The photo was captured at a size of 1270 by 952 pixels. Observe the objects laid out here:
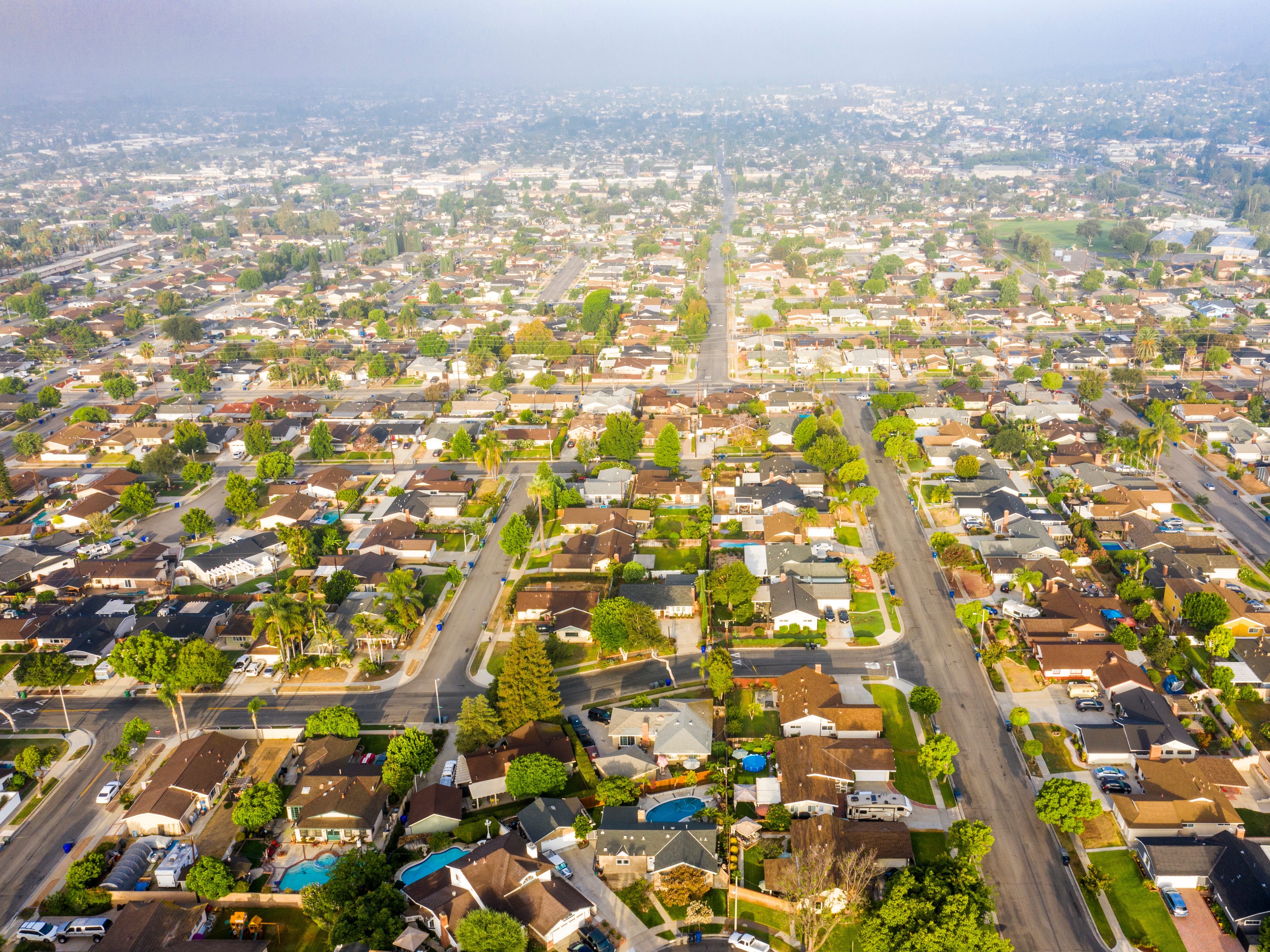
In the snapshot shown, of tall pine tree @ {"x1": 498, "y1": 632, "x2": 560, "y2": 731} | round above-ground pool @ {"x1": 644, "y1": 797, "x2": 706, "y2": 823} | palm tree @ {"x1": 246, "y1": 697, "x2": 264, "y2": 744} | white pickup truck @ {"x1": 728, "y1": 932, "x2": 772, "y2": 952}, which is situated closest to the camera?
white pickup truck @ {"x1": 728, "y1": 932, "x2": 772, "y2": 952}

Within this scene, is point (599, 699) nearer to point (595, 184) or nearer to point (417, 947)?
point (417, 947)

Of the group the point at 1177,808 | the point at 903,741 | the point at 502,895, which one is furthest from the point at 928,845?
the point at 502,895

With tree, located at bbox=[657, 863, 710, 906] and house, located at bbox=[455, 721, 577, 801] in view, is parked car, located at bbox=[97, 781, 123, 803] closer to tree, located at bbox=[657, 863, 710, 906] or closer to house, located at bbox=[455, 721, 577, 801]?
house, located at bbox=[455, 721, 577, 801]

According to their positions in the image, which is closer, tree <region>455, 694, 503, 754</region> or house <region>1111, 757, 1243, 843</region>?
house <region>1111, 757, 1243, 843</region>

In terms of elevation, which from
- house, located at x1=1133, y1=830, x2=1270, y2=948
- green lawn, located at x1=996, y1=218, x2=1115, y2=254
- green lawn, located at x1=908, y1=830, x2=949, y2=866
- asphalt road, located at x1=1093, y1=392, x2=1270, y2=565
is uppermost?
house, located at x1=1133, y1=830, x2=1270, y2=948

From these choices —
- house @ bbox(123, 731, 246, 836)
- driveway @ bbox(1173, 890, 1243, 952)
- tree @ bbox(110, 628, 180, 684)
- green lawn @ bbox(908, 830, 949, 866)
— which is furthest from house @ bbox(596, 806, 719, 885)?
tree @ bbox(110, 628, 180, 684)

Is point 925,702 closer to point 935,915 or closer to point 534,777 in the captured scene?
point 935,915

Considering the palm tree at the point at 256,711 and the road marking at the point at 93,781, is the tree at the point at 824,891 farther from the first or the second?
the road marking at the point at 93,781
